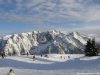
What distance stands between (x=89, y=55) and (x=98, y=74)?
4797 centimetres

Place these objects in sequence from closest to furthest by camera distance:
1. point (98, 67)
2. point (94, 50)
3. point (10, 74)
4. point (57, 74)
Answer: point (10, 74) < point (57, 74) < point (98, 67) < point (94, 50)

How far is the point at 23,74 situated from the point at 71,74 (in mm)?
6311

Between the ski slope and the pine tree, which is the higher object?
the pine tree

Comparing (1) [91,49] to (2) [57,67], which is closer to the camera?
(2) [57,67]

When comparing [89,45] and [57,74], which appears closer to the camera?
[57,74]

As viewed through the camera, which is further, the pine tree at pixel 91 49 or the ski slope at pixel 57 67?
the pine tree at pixel 91 49

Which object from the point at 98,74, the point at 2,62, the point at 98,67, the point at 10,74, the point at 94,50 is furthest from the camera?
the point at 94,50

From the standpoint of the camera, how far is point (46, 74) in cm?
3994

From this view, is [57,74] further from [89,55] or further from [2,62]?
[89,55]

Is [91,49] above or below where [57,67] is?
above

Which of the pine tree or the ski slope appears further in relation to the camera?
the pine tree

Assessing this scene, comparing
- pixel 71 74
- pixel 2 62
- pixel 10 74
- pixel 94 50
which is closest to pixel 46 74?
pixel 71 74

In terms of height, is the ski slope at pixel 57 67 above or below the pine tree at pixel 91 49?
below

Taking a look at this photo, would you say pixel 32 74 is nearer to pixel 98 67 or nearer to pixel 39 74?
pixel 39 74
